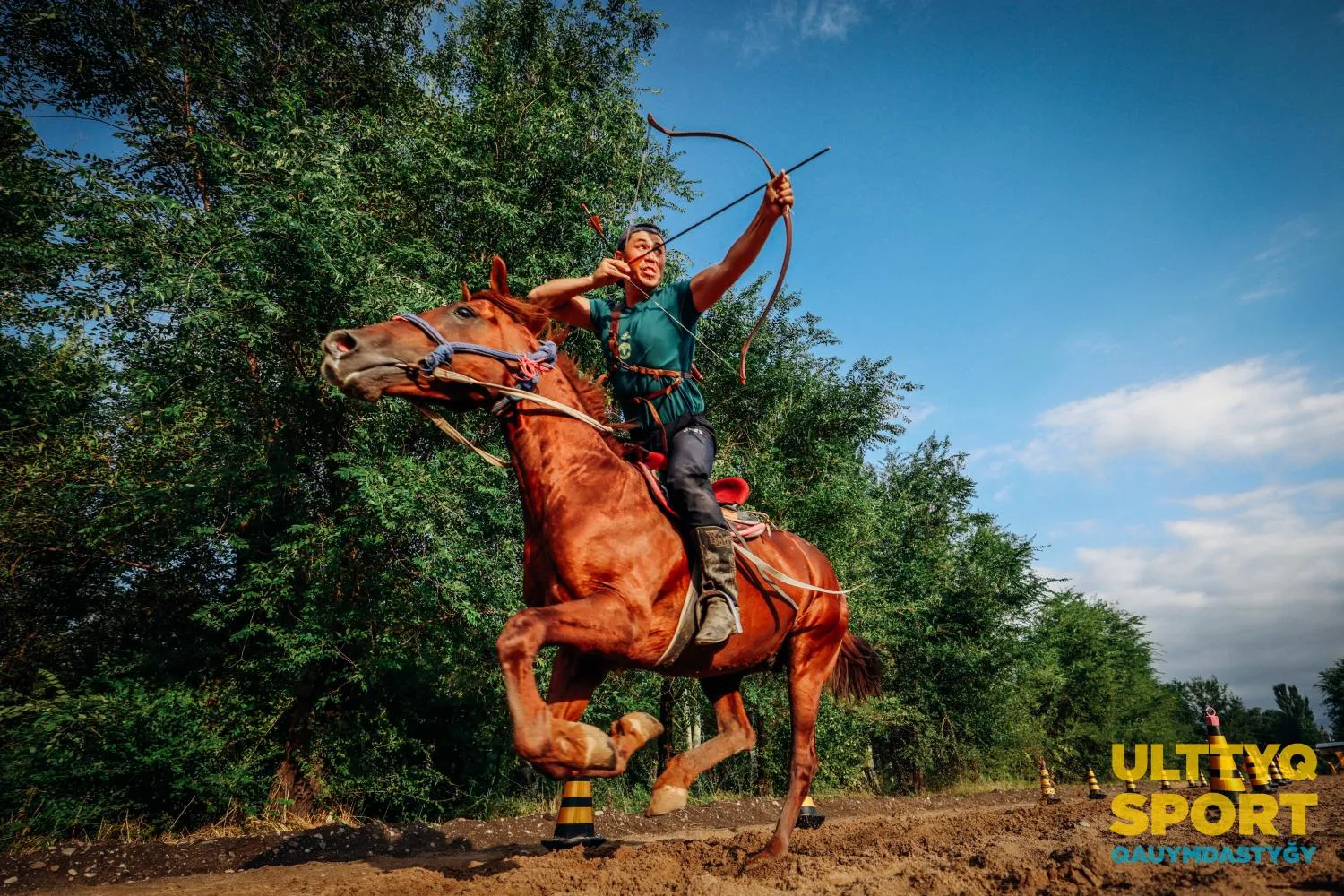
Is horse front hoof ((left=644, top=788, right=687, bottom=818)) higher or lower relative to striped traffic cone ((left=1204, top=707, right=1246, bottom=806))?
lower

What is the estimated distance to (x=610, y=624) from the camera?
3408mm

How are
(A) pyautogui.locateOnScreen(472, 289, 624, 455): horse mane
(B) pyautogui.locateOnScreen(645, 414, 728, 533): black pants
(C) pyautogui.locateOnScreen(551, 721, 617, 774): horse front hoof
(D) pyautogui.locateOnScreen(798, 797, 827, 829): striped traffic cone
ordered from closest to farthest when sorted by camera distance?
(C) pyautogui.locateOnScreen(551, 721, 617, 774): horse front hoof
(B) pyautogui.locateOnScreen(645, 414, 728, 533): black pants
(A) pyautogui.locateOnScreen(472, 289, 624, 455): horse mane
(D) pyautogui.locateOnScreen(798, 797, 827, 829): striped traffic cone

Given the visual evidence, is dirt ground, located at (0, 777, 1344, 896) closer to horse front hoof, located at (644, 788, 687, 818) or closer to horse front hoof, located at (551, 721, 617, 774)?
horse front hoof, located at (644, 788, 687, 818)

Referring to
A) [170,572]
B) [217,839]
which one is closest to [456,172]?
[170,572]

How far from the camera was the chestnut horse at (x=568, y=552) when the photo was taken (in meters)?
3.09

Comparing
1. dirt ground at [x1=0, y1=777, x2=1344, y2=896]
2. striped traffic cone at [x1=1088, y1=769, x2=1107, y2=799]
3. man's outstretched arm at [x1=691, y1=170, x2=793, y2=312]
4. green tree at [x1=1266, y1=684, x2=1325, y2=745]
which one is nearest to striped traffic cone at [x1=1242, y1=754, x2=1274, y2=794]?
dirt ground at [x1=0, y1=777, x2=1344, y2=896]

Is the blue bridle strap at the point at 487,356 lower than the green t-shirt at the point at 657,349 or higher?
lower

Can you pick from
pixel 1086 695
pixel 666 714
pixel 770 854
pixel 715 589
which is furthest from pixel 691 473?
pixel 1086 695

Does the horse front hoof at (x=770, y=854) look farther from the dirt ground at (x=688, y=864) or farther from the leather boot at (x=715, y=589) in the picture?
the leather boot at (x=715, y=589)

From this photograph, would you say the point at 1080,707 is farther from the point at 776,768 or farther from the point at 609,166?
the point at 609,166

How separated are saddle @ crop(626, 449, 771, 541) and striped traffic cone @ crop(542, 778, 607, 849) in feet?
7.03

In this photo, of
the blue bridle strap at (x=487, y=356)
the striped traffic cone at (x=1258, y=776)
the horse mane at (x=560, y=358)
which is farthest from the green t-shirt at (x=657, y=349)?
the striped traffic cone at (x=1258, y=776)

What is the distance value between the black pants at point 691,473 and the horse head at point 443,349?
103 cm

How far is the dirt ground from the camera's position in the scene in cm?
313
